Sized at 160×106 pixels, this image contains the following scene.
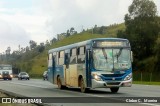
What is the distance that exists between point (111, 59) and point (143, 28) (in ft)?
231

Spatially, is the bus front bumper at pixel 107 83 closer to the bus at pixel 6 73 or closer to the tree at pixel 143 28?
the bus at pixel 6 73

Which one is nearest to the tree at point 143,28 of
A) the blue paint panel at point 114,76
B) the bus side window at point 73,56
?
the bus side window at point 73,56

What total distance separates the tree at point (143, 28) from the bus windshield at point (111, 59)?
224 feet

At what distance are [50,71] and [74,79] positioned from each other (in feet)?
25.3

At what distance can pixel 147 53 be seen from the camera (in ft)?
311

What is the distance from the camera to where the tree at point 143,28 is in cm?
9362

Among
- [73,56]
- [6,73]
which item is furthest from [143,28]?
[73,56]

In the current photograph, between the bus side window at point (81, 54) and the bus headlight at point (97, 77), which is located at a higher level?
the bus side window at point (81, 54)

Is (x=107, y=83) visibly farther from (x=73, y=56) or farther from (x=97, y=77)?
(x=73, y=56)

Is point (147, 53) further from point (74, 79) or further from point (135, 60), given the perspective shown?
point (74, 79)

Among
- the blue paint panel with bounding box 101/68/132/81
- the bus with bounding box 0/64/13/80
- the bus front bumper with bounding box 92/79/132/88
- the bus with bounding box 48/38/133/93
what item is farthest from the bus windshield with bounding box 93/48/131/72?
the bus with bounding box 0/64/13/80

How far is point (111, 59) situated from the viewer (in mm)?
24547

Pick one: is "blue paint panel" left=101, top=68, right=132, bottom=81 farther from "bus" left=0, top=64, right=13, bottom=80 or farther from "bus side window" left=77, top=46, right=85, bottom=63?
"bus" left=0, top=64, right=13, bottom=80

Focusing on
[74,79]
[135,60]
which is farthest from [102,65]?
[135,60]
